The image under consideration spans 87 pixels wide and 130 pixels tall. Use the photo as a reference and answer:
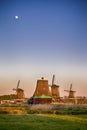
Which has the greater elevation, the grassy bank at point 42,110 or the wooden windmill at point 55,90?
the wooden windmill at point 55,90

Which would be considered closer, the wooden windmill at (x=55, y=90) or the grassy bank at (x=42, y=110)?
the grassy bank at (x=42, y=110)

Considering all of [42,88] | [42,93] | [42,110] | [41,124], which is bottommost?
[41,124]

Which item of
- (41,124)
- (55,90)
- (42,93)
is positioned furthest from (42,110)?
(55,90)

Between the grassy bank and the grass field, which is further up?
the grassy bank

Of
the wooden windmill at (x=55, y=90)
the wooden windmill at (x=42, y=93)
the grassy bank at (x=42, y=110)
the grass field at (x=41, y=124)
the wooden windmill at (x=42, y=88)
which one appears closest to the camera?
the grass field at (x=41, y=124)

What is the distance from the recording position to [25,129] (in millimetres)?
18375

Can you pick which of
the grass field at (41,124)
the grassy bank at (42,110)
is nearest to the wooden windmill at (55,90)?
the grassy bank at (42,110)

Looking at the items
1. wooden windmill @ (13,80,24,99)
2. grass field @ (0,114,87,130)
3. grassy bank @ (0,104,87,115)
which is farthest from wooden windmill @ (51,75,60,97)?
grass field @ (0,114,87,130)

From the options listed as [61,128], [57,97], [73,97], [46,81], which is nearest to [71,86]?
[73,97]

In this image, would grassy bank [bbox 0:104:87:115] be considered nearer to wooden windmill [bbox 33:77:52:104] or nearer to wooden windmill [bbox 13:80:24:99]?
wooden windmill [bbox 33:77:52:104]

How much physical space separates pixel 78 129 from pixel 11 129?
4567mm

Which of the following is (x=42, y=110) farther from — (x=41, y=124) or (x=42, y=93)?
(x=42, y=93)

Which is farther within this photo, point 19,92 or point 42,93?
point 19,92

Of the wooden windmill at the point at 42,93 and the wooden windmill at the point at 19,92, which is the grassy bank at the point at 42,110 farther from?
the wooden windmill at the point at 19,92
